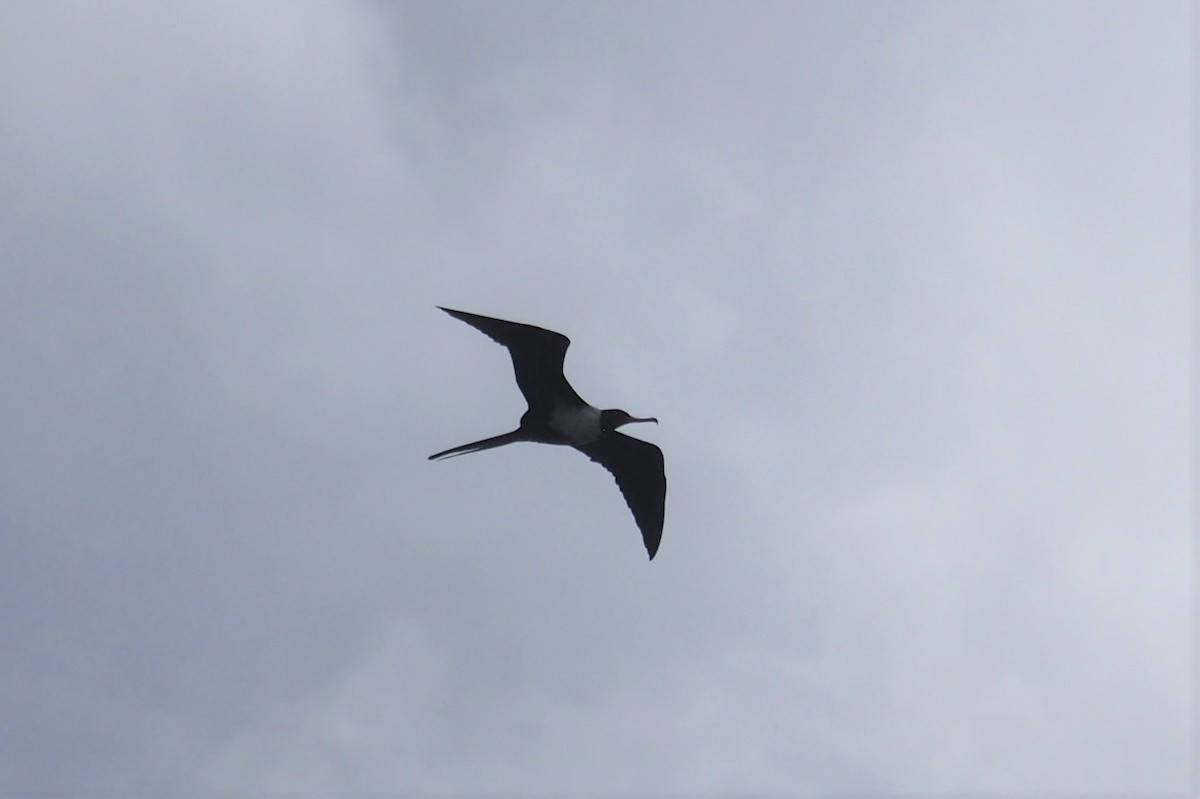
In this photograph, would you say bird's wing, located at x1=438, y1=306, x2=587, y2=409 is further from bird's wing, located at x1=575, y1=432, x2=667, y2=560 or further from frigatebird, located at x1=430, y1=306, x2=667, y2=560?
bird's wing, located at x1=575, y1=432, x2=667, y2=560

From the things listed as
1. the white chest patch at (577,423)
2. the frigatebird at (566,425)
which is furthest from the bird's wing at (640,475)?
the white chest patch at (577,423)

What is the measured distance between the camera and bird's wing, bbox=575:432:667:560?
14758 millimetres

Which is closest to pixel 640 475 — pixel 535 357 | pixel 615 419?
pixel 615 419

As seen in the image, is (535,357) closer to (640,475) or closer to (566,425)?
(566,425)

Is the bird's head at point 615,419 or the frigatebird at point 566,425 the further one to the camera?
the bird's head at point 615,419

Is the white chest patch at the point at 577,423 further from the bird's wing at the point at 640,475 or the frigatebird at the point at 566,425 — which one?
the bird's wing at the point at 640,475

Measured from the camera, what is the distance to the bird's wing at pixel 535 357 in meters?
13.2

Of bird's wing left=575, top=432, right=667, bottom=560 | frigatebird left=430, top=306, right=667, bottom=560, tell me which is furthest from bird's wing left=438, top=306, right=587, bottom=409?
bird's wing left=575, top=432, right=667, bottom=560

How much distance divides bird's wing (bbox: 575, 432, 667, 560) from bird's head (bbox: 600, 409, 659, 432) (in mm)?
223

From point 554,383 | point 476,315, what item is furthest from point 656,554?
point 476,315

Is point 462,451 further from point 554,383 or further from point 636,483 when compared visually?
point 636,483

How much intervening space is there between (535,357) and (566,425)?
119 centimetres

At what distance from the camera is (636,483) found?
14.9 meters

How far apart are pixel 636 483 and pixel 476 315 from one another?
3.69m
